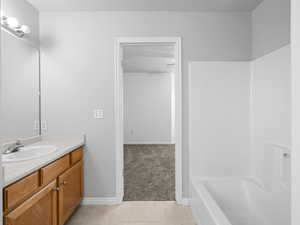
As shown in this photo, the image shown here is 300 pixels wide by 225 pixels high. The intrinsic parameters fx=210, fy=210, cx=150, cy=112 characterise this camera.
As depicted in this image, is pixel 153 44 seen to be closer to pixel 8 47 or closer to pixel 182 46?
pixel 182 46

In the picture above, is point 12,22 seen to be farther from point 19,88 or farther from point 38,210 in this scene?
point 38,210

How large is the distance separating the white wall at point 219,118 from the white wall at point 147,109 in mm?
4161

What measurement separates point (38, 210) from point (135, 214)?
3.78 ft

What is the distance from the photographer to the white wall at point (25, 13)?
208cm

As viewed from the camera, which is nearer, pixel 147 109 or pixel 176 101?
pixel 176 101

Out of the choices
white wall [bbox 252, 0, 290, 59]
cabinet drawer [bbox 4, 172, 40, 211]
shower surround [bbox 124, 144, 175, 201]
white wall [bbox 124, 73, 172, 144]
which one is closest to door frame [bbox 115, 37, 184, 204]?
shower surround [bbox 124, 144, 175, 201]

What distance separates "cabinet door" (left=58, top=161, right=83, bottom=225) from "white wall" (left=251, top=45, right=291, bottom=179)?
2.09m

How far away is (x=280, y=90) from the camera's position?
199cm

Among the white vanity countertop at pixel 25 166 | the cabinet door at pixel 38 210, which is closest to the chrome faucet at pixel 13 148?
Answer: the white vanity countertop at pixel 25 166

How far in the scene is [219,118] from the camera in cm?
264

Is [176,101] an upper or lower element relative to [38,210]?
upper

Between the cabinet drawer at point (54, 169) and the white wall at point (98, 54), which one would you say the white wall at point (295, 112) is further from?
the white wall at point (98, 54)

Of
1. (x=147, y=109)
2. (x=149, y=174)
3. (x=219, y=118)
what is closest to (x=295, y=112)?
(x=219, y=118)

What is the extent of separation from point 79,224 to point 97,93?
4.81ft
